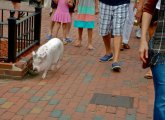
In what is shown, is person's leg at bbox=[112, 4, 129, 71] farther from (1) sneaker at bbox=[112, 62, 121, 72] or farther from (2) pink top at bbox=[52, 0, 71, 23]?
(2) pink top at bbox=[52, 0, 71, 23]

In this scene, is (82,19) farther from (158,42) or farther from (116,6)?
(158,42)

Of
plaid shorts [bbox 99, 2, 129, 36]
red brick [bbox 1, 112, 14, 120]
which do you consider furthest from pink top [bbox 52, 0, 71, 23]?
red brick [bbox 1, 112, 14, 120]

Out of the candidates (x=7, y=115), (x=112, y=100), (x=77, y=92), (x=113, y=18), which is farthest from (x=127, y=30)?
(x=7, y=115)

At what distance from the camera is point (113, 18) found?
22.6 ft

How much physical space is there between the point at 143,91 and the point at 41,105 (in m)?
1.63

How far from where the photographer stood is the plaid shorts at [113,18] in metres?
6.79

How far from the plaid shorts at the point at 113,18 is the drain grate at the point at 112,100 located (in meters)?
1.77

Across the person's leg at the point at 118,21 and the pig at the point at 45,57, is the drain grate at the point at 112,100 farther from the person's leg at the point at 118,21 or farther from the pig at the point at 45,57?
the person's leg at the point at 118,21

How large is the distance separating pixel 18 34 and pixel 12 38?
1.58ft

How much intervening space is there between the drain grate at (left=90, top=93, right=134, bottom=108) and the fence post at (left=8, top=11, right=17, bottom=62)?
1.52 metres

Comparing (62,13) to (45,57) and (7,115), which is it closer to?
(45,57)

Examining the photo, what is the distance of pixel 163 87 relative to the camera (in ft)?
10.3

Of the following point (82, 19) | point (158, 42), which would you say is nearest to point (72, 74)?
point (82, 19)

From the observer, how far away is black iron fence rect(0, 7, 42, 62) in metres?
5.89
